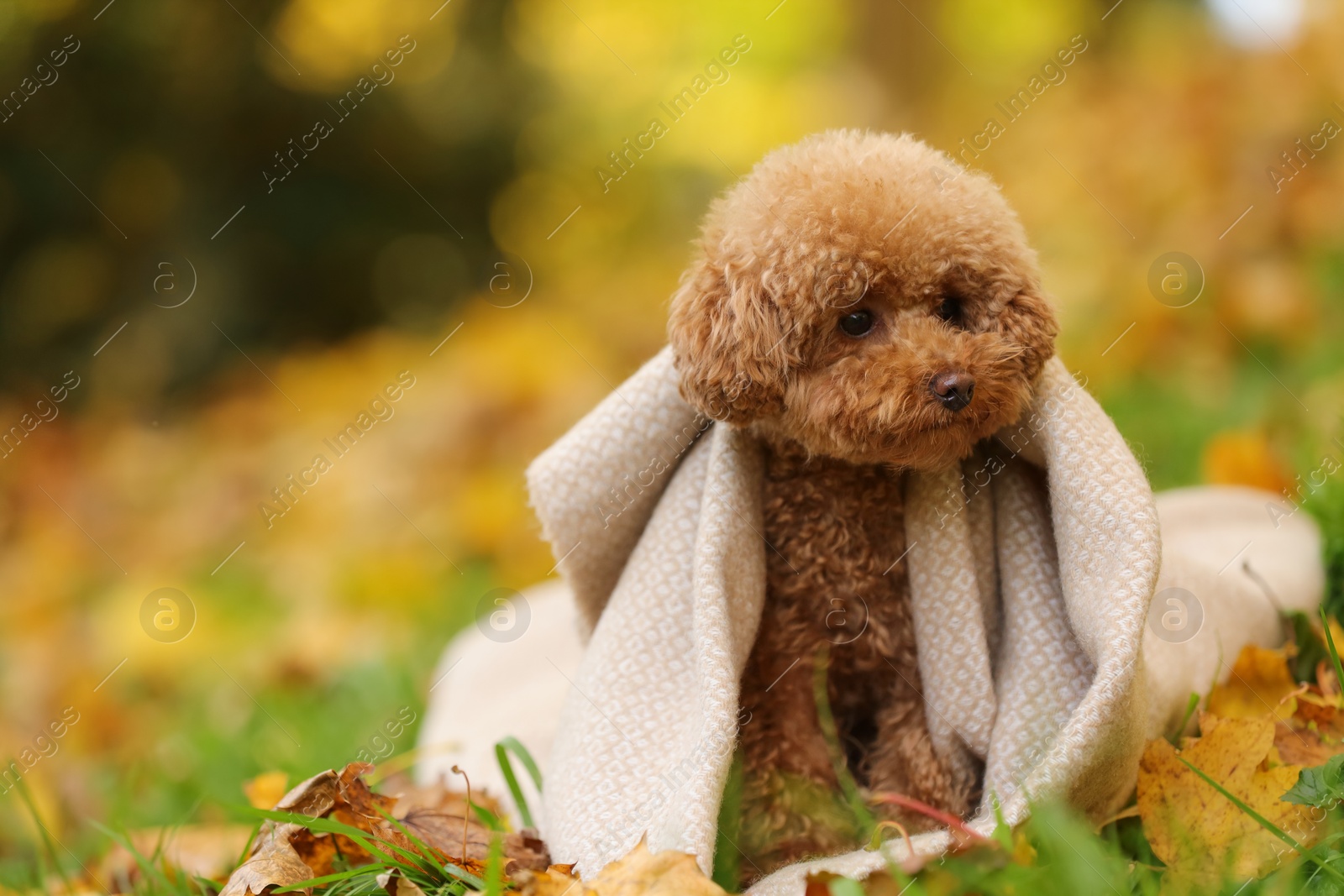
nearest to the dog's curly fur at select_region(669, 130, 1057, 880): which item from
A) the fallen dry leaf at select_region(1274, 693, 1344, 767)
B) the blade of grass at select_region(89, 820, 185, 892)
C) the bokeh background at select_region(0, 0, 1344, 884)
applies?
the fallen dry leaf at select_region(1274, 693, 1344, 767)

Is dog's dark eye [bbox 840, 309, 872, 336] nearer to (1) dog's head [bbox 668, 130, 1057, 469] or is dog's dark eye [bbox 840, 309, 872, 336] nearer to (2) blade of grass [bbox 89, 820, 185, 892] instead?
(1) dog's head [bbox 668, 130, 1057, 469]

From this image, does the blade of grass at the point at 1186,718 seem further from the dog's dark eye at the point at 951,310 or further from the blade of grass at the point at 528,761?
the blade of grass at the point at 528,761

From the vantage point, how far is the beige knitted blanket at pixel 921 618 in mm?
1419

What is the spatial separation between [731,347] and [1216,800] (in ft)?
3.08

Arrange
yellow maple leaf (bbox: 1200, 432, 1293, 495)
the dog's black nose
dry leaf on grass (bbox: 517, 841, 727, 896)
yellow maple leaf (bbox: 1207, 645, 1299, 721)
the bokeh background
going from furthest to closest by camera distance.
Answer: the bokeh background, yellow maple leaf (bbox: 1200, 432, 1293, 495), yellow maple leaf (bbox: 1207, 645, 1299, 721), the dog's black nose, dry leaf on grass (bbox: 517, 841, 727, 896)

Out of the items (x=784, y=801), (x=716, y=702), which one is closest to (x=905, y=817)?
(x=784, y=801)

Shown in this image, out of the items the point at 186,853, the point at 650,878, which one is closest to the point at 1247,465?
the point at 650,878

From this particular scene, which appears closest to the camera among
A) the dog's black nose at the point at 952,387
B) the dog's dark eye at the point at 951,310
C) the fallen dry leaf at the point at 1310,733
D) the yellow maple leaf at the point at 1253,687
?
the dog's black nose at the point at 952,387

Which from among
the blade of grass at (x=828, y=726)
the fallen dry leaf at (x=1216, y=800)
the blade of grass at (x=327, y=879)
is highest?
the blade of grass at (x=327, y=879)

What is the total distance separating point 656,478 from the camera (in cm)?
177

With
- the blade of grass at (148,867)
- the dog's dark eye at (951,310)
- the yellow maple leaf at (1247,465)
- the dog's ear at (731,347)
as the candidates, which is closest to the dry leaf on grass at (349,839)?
the blade of grass at (148,867)

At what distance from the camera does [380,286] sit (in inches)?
245

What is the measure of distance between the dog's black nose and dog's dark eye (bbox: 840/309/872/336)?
140mm

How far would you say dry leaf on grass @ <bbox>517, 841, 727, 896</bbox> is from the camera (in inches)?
49.4
